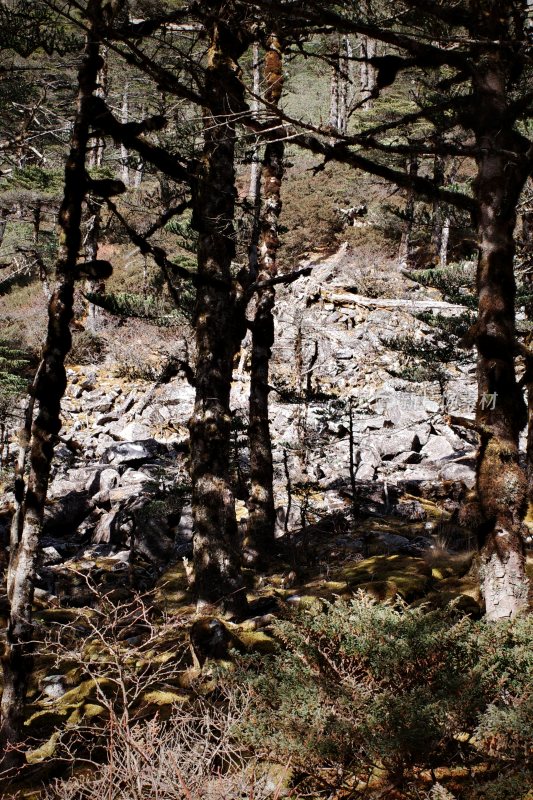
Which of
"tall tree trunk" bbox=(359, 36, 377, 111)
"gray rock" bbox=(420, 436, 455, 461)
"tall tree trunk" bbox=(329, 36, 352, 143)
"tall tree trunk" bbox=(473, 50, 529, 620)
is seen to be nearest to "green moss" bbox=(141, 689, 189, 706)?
"tall tree trunk" bbox=(473, 50, 529, 620)

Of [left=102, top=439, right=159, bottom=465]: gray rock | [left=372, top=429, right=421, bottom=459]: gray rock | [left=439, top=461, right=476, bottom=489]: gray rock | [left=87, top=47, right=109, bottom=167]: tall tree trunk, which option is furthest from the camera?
[left=372, top=429, right=421, bottom=459]: gray rock

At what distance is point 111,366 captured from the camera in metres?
→ 20.8

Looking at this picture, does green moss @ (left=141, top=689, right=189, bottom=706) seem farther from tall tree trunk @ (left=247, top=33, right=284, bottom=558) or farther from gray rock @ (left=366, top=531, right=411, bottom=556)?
gray rock @ (left=366, top=531, right=411, bottom=556)

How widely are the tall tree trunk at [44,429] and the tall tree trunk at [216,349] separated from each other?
1566mm

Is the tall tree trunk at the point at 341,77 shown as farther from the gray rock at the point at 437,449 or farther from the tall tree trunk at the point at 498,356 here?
the gray rock at the point at 437,449

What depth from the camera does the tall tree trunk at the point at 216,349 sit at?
5.87m

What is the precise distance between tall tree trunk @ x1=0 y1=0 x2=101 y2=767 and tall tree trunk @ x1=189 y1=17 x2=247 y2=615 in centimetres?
157

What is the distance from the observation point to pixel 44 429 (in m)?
4.14

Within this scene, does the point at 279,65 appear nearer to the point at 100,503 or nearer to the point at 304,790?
the point at 100,503

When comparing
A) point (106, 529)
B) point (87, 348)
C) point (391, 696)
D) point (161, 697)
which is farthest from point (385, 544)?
point (87, 348)

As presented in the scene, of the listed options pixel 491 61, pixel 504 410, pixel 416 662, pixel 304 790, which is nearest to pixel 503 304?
pixel 504 410

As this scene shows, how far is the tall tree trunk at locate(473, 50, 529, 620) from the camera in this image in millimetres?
3609

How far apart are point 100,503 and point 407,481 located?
243 inches

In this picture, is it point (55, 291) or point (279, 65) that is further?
point (279, 65)
